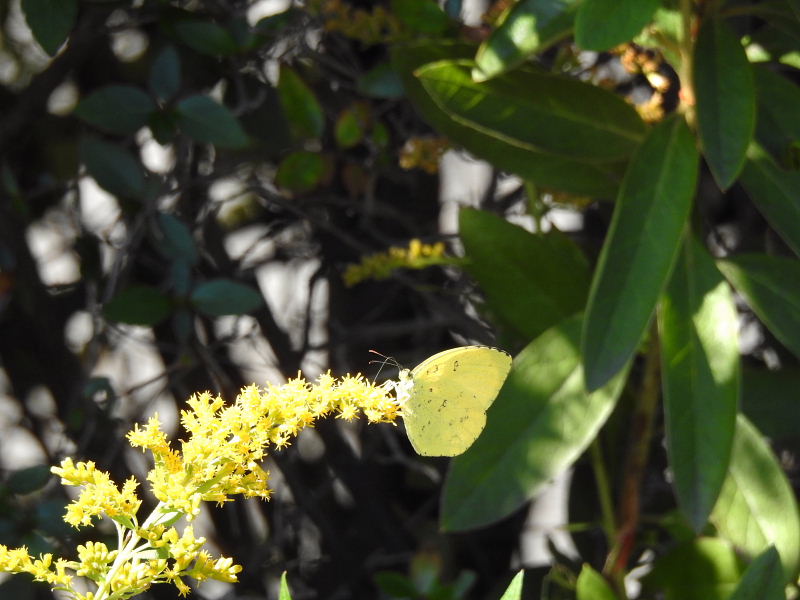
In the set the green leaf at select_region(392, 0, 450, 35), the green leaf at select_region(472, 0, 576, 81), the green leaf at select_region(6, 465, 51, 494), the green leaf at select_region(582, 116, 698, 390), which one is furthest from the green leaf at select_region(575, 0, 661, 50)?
the green leaf at select_region(6, 465, 51, 494)

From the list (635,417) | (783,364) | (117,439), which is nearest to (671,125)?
(635,417)

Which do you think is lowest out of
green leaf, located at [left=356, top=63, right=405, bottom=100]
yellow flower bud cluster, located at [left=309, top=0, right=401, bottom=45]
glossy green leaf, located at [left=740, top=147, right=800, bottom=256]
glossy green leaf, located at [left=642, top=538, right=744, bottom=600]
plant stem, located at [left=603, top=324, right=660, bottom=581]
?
glossy green leaf, located at [left=642, top=538, right=744, bottom=600]

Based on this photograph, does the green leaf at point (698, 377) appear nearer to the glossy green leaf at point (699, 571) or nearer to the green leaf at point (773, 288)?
the green leaf at point (773, 288)

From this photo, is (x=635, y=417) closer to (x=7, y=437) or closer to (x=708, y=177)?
(x=708, y=177)

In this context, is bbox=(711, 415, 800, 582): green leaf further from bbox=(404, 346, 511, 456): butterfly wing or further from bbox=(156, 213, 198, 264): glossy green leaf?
bbox=(156, 213, 198, 264): glossy green leaf

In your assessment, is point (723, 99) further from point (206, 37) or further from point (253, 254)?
point (253, 254)

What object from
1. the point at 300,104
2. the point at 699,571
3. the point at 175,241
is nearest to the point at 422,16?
the point at 300,104
